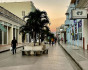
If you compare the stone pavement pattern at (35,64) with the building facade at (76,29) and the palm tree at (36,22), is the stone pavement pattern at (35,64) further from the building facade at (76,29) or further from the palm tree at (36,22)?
the building facade at (76,29)

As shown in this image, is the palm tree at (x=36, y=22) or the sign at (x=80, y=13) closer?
the sign at (x=80, y=13)

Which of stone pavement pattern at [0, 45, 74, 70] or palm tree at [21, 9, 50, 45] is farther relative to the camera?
palm tree at [21, 9, 50, 45]

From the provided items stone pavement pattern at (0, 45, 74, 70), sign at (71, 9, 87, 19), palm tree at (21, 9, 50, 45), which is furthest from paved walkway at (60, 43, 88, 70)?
palm tree at (21, 9, 50, 45)

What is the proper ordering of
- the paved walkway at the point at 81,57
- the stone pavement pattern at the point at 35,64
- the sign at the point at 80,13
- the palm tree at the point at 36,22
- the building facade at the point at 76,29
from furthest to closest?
the building facade at the point at 76,29, the palm tree at the point at 36,22, the sign at the point at 80,13, the paved walkway at the point at 81,57, the stone pavement pattern at the point at 35,64

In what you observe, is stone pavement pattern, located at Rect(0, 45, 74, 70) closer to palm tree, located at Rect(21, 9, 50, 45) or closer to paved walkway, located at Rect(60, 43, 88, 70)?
paved walkway, located at Rect(60, 43, 88, 70)

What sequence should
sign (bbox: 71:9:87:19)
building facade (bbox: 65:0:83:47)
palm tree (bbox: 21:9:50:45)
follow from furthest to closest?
building facade (bbox: 65:0:83:47)
palm tree (bbox: 21:9:50:45)
sign (bbox: 71:9:87:19)

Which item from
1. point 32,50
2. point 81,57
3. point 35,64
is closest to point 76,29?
point 32,50

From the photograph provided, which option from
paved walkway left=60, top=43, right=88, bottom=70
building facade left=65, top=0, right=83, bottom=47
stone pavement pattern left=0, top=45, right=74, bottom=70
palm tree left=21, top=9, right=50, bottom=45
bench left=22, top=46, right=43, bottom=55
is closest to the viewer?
stone pavement pattern left=0, top=45, right=74, bottom=70

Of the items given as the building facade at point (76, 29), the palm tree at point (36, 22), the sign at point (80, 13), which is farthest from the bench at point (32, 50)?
the building facade at point (76, 29)

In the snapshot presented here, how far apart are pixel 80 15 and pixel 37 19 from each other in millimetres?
4853

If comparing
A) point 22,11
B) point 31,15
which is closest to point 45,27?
point 31,15

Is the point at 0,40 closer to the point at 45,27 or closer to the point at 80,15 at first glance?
the point at 45,27

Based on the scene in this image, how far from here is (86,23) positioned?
23016 mm

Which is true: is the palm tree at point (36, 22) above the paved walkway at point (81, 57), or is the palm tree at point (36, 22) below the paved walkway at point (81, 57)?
above
